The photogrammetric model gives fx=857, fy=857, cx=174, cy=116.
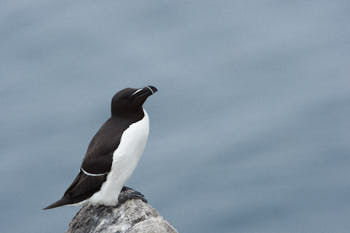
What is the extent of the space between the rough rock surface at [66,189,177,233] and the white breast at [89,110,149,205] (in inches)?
5.7

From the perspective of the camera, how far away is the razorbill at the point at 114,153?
9.39 meters

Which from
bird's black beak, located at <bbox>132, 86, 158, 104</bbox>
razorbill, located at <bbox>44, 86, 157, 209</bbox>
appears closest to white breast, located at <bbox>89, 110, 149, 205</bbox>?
razorbill, located at <bbox>44, 86, 157, 209</bbox>

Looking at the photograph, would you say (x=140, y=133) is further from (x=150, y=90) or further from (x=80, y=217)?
(x=80, y=217)

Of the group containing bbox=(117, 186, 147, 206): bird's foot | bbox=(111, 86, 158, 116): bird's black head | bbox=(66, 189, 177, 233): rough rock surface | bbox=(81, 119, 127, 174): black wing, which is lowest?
bbox=(66, 189, 177, 233): rough rock surface

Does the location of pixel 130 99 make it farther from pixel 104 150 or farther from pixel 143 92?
pixel 104 150

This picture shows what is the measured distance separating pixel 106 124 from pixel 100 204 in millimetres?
946

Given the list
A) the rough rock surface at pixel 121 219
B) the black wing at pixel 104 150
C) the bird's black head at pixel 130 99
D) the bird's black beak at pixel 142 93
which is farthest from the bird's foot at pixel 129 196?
the bird's black beak at pixel 142 93

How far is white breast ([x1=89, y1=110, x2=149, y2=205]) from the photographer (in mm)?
9375

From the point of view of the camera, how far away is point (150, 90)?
9359 mm

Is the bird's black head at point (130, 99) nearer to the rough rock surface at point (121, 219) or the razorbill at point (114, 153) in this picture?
the razorbill at point (114, 153)

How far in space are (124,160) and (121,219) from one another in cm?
66

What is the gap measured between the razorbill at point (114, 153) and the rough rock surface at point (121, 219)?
0.49 feet

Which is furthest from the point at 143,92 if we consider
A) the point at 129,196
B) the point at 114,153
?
the point at 129,196

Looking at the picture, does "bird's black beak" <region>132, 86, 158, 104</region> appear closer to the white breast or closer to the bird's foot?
the white breast
